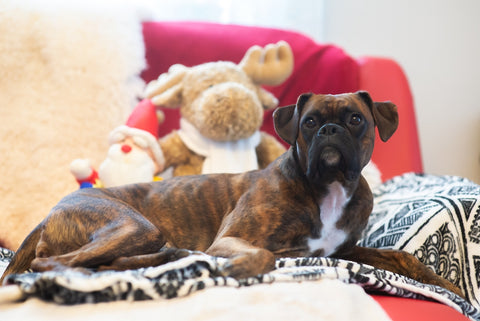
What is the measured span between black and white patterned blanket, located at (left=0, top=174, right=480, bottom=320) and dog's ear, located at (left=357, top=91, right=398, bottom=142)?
1.15ft

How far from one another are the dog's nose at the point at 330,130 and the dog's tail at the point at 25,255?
102cm

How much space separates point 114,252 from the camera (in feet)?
5.06

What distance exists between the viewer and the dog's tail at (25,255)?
1.64 metres

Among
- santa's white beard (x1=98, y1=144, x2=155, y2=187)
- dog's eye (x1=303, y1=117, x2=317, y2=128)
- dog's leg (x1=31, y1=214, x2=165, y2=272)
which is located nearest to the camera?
dog's leg (x1=31, y1=214, x2=165, y2=272)

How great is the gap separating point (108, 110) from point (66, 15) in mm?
551

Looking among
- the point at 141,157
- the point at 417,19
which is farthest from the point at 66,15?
the point at 417,19

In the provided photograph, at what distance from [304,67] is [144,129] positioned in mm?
1117

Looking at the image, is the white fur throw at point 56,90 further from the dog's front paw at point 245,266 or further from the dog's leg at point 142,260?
the dog's front paw at point 245,266

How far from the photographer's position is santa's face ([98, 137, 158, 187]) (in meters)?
2.20

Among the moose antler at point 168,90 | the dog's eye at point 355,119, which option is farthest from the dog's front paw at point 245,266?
the moose antler at point 168,90

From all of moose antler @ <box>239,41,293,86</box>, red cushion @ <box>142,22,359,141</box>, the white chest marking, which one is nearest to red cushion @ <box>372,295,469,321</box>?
the white chest marking

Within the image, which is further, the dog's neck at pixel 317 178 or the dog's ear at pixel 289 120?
the dog's ear at pixel 289 120

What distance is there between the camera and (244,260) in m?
1.40

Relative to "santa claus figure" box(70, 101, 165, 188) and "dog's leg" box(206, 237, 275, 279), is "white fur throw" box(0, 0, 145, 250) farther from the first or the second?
"dog's leg" box(206, 237, 275, 279)
